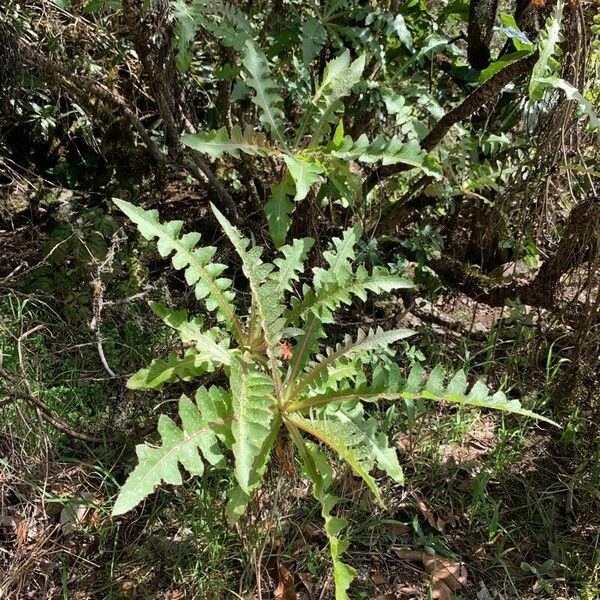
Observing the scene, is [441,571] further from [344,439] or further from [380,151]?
[380,151]

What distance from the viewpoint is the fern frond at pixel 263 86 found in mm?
2389

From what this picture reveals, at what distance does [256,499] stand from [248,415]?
53 centimetres

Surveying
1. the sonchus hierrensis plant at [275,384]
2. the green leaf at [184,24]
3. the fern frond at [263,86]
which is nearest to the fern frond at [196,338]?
the sonchus hierrensis plant at [275,384]

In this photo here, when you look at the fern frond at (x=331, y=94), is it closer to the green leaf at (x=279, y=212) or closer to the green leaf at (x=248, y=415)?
the green leaf at (x=279, y=212)

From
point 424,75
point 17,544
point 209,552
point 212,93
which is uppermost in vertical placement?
point 424,75

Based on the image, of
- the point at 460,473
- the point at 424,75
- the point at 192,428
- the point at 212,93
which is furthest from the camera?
the point at 212,93

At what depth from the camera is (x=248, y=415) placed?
1.91 m

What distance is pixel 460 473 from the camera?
2.76 m

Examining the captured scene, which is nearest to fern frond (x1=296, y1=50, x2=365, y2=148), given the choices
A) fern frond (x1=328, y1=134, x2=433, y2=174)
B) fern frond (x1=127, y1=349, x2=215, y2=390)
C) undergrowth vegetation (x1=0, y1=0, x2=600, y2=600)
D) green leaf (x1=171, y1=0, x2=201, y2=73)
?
undergrowth vegetation (x1=0, y1=0, x2=600, y2=600)

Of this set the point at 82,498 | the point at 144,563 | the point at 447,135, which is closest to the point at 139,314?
the point at 82,498

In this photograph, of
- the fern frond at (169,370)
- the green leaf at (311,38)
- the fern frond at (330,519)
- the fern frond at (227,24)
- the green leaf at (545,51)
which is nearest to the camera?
the fern frond at (330,519)

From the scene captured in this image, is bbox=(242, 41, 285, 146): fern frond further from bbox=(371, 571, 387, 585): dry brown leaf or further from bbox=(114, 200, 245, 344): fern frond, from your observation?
bbox=(371, 571, 387, 585): dry brown leaf

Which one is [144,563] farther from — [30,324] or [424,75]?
[424,75]

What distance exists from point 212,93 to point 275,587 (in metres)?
2.32
